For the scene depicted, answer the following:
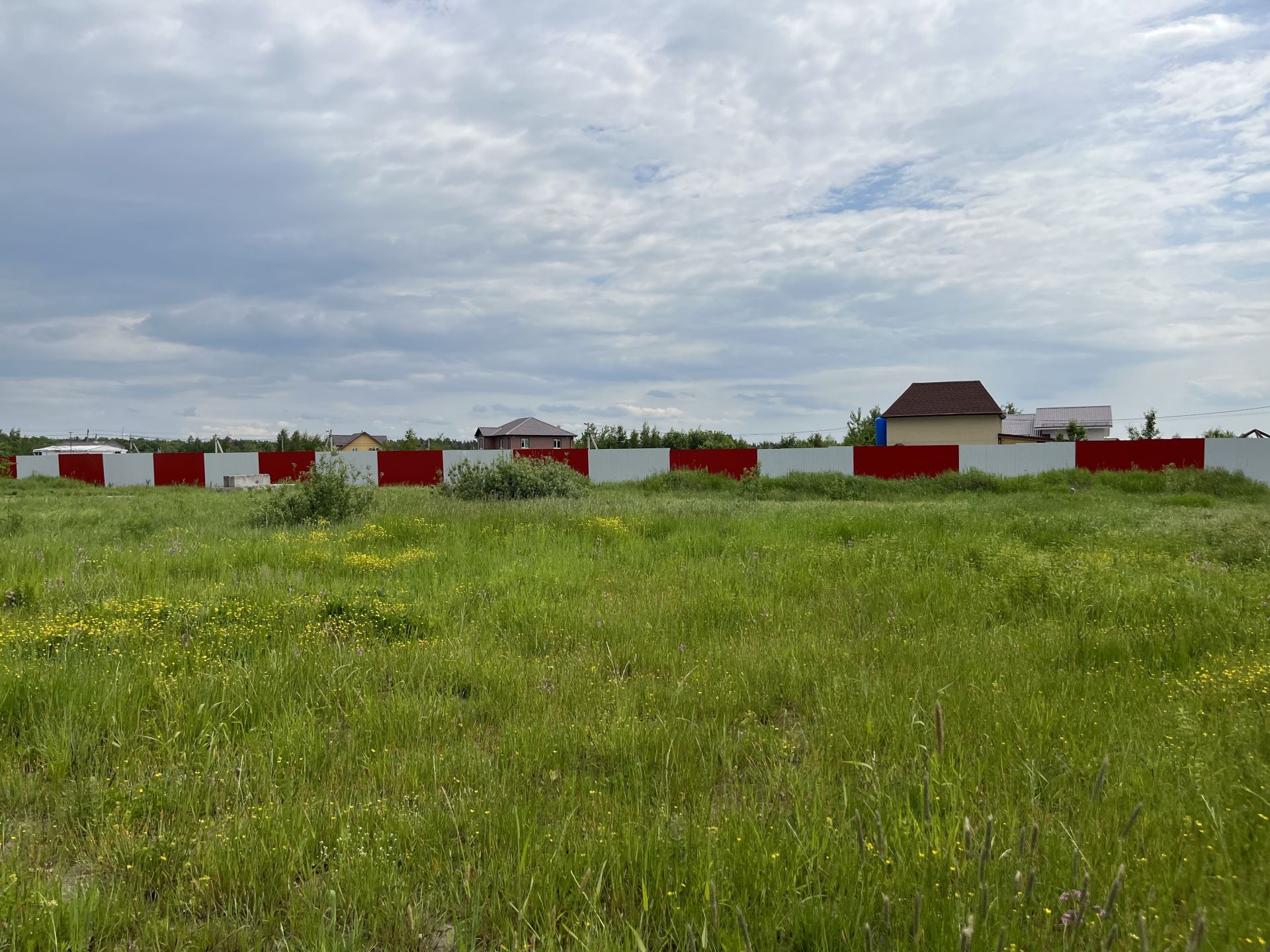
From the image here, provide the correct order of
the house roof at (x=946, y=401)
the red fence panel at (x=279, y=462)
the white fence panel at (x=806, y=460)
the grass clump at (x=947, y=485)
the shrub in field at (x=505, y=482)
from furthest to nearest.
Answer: the house roof at (x=946, y=401), the red fence panel at (x=279, y=462), the white fence panel at (x=806, y=460), the grass clump at (x=947, y=485), the shrub in field at (x=505, y=482)

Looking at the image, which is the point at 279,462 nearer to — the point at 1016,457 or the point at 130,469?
the point at 130,469

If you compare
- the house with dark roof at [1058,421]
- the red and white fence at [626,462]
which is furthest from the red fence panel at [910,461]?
the house with dark roof at [1058,421]

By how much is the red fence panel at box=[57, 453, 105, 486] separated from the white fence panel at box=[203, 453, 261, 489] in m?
3.67

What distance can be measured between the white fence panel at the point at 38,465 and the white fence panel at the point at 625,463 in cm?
2039

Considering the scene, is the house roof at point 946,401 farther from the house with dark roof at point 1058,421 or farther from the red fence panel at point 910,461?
the house with dark roof at point 1058,421

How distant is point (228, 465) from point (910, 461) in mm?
25605

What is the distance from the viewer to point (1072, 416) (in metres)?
77.9

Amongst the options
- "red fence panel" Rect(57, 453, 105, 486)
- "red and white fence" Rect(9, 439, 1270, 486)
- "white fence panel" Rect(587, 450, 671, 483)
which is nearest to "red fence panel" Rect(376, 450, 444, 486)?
"red and white fence" Rect(9, 439, 1270, 486)

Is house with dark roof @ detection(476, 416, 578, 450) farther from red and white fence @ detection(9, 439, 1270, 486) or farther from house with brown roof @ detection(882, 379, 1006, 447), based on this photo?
red and white fence @ detection(9, 439, 1270, 486)

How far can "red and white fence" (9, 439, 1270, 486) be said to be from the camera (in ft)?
84.7

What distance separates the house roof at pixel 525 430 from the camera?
3511 inches

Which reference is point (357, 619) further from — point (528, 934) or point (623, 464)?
point (623, 464)

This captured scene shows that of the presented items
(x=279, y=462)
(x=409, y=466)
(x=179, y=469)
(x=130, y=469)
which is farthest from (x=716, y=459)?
(x=130, y=469)

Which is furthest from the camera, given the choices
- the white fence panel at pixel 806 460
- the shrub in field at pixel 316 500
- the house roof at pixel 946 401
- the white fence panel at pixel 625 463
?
the house roof at pixel 946 401
